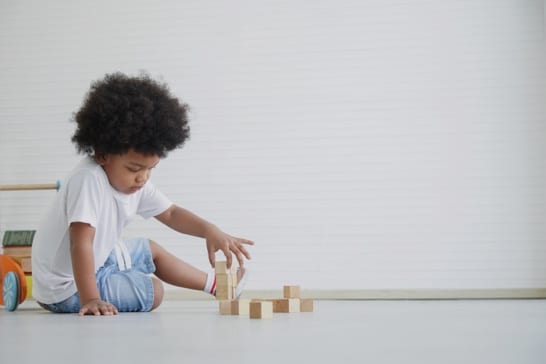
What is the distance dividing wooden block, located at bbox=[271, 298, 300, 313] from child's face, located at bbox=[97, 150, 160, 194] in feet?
1.83

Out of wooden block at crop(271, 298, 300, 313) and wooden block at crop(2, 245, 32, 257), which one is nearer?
wooden block at crop(271, 298, 300, 313)

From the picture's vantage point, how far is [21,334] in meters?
1.73

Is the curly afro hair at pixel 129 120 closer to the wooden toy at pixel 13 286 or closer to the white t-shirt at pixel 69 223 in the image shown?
the white t-shirt at pixel 69 223

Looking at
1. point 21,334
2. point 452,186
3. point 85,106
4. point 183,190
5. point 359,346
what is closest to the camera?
point 359,346

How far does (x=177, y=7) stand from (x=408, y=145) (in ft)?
4.91

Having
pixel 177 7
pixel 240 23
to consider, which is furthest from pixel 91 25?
pixel 240 23

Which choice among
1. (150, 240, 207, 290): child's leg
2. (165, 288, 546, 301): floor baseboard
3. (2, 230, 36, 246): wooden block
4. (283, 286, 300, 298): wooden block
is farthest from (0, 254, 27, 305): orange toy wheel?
(165, 288, 546, 301): floor baseboard

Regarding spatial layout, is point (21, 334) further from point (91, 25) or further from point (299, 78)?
point (91, 25)

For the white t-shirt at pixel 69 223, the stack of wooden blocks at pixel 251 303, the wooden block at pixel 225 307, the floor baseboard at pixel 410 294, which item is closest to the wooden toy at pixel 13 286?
the white t-shirt at pixel 69 223

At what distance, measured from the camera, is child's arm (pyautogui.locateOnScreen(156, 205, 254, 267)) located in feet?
8.21

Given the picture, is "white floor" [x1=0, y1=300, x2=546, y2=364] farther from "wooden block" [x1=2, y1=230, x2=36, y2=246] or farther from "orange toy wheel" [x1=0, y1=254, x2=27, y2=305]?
"wooden block" [x1=2, y1=230, x2=36, y2=246]

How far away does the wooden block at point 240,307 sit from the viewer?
231 cm

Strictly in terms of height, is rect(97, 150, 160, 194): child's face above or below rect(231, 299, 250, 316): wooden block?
above

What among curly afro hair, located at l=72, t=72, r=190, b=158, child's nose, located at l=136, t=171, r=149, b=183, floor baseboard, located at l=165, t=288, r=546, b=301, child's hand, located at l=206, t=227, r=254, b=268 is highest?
curly afro hair, located at l=72, t=72, r=190, b=158
